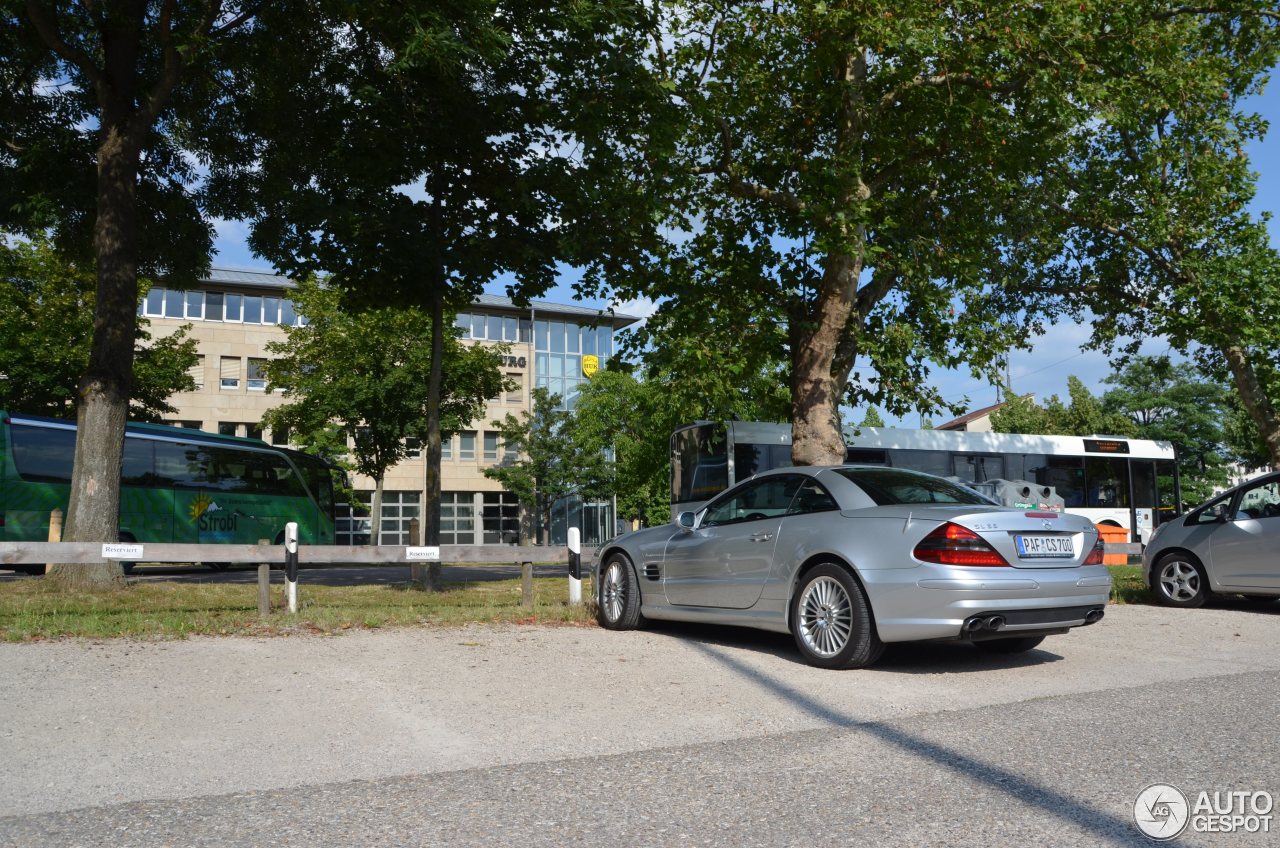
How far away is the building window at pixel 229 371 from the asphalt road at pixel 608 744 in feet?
146

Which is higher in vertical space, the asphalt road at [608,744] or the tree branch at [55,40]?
the tree branch at [55,40]

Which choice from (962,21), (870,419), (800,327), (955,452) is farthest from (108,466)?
(870,419)

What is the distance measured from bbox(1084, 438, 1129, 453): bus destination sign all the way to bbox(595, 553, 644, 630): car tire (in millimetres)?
21248

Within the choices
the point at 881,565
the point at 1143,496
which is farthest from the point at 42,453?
the point at 1143,496

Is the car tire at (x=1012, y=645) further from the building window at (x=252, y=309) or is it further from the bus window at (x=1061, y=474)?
the building window at (x=252, y=309)

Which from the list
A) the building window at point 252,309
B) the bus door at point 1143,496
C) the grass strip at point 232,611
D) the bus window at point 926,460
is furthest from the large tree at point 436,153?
the building window at point 252,309

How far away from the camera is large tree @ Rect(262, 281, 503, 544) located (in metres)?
33.3

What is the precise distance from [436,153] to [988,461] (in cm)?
1657

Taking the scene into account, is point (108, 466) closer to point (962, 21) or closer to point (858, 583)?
point (858, 583)

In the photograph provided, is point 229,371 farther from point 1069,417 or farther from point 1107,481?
point 1069,417

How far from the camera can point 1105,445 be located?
27.3 m

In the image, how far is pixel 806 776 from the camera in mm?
4160
